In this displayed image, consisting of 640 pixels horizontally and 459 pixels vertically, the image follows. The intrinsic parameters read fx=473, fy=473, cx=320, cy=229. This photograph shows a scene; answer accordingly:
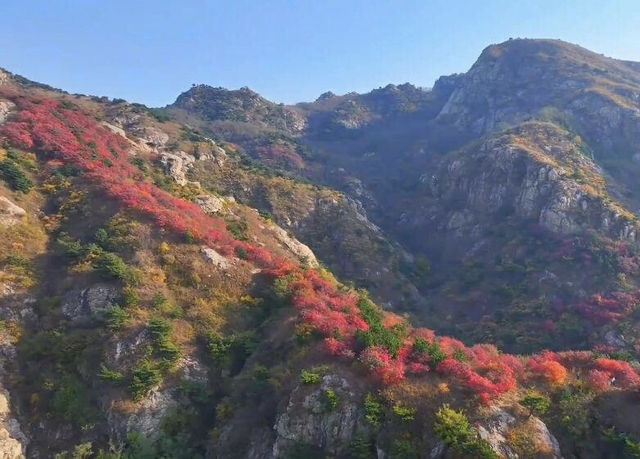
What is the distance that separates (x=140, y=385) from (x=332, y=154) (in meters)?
122

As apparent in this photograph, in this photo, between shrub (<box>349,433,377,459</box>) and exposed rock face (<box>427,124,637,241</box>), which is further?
exposed rock face (<box>427,124,637,241</box>)

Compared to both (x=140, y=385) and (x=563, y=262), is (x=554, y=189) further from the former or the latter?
(x=140, y=385)

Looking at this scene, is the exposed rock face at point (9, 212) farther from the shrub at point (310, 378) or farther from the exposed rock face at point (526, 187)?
the exposed rock face at point (526, 187)

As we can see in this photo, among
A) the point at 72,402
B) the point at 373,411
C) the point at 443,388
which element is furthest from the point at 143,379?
the point at 443,388

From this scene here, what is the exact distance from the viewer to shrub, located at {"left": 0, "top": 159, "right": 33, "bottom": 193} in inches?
1923

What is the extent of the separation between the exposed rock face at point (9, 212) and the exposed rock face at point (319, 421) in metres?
32.2

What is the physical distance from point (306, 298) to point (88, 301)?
56.7 feet

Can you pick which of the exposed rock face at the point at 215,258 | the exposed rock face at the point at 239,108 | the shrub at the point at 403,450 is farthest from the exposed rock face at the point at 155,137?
the shrub at the point at 403,450

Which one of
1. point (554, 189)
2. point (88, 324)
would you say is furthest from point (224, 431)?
point (554, 189)

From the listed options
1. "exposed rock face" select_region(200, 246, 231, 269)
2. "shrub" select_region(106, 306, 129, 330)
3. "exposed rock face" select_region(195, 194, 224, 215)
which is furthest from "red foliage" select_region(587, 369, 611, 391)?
"exposed rock face" select_region(195, 194, 224, 215)

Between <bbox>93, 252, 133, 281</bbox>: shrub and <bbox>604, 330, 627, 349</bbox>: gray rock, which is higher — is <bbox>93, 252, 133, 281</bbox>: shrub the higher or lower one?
the higher one

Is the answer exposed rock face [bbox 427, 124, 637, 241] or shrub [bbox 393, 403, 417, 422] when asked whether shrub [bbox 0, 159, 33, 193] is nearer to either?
shrub [bbox 393, 403, 417, 422]

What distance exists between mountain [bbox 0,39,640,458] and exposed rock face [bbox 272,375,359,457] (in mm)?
128

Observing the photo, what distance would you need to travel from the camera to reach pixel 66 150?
195ft
